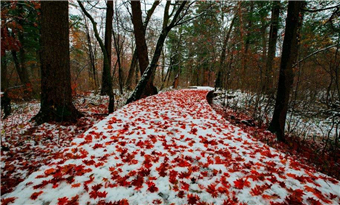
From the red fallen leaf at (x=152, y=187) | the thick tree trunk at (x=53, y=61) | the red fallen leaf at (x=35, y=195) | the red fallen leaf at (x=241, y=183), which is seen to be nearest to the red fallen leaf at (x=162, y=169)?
the red fallen leaf at (x=152, y=187)

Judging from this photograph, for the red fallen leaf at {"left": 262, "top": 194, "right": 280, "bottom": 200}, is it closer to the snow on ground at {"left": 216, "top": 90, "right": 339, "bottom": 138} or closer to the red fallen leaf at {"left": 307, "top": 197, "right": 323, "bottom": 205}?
the red fallen leaf at {"left": 307, "top": 197, "right": 323, "bottom": 205}

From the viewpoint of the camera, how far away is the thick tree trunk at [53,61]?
4.49 meters

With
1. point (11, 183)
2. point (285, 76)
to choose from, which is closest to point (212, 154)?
point (11, 183)

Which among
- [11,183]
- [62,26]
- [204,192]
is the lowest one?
[11,183]

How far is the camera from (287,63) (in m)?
4.83

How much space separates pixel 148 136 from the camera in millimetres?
3186

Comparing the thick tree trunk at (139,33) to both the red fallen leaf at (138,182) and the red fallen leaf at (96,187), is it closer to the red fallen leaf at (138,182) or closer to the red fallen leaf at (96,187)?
the red fallen leaf at (138,182)

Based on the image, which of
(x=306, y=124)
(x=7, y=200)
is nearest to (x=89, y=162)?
(x=7, y=200)

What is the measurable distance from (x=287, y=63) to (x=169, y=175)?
5.08m

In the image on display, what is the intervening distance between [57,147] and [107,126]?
1.35 m

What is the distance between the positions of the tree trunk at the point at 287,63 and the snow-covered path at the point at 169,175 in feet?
8.83

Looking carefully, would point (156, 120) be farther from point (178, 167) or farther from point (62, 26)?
point (62, 26)

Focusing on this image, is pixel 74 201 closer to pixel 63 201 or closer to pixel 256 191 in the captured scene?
pixel 63 201

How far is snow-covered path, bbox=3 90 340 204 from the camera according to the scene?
167cm
